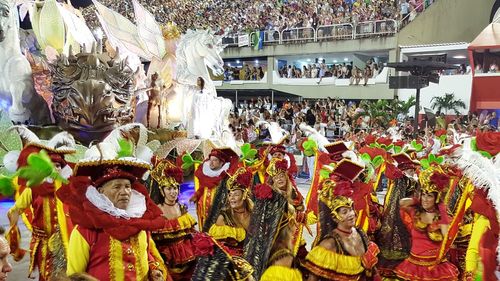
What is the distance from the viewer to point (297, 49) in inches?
965

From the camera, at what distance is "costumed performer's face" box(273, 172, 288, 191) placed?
16.4 feet

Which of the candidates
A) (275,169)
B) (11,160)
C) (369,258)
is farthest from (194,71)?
(369,258)

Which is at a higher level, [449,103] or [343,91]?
[343,91]

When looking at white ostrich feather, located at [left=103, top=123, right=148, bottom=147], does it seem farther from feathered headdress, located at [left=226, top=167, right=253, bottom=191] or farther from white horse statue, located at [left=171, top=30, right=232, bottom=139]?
white horse statue, located at [left=171, top=30, right=232, bottom=139]

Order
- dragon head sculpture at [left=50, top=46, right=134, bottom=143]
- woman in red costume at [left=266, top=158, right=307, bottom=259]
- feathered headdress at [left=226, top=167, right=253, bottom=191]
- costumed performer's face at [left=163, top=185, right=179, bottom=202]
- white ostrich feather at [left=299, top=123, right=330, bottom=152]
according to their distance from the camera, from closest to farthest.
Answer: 1. costumed performer's face at [left=163, top=185, right=179, bottom=202]
2. feathered headdress at [left=226, top=167, right=253, bottom=191]
3. woman in red costume at [left=266, top=158, right=307, bottom=259]
4. white ostrich feather at [left=299, top=123, right=330, bottom=152]
5. dragon head sculpture at [left=50, top=46, right=134, bottom=143]

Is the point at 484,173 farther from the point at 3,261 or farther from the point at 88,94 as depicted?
the point at 88,94

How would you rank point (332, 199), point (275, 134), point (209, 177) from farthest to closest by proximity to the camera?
point (275, 134), point (209, 177), point (332, 199)

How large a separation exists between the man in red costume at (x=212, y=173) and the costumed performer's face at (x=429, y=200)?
1.92 metres

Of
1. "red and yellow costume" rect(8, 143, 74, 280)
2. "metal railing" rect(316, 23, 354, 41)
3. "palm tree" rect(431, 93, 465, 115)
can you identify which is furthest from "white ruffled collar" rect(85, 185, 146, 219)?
"metal railing" rect(316, 23, 354, 41)

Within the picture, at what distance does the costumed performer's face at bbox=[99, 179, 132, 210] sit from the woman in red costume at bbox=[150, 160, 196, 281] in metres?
1.11

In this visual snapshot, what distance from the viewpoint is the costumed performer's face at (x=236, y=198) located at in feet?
15.4

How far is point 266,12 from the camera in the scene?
27453 mm

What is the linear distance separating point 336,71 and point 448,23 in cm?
535

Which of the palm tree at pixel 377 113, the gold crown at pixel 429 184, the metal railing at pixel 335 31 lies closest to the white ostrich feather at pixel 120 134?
the gold crown at pixel 429 184
